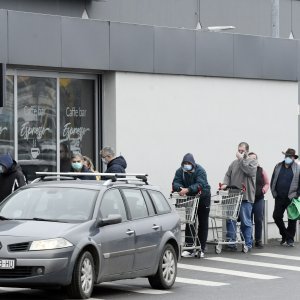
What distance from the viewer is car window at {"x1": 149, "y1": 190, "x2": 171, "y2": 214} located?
1506 cm

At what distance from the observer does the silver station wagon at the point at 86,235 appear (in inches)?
497

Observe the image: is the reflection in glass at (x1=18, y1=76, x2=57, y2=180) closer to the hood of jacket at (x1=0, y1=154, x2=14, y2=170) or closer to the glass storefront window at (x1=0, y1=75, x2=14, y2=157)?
the glass storefront window at (x1=0, y1=75, x2=14, y2=157)

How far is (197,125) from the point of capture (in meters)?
22.5

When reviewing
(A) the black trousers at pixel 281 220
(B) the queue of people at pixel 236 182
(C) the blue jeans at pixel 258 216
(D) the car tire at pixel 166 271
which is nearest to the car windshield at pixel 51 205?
(D) the car tire at pixel 166 271

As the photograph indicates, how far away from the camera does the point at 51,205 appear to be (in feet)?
45.3

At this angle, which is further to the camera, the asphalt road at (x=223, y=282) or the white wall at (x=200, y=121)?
the white wall at (x=200, y=121)

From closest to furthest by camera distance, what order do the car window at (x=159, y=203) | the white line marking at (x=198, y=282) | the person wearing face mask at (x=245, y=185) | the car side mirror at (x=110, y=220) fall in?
the car side mirror at (x=110, y=220) → the car window at (x=159, y=203) → the white line marking at (x=198, y=282) → the person wearing face mask at (x=245, y=185)

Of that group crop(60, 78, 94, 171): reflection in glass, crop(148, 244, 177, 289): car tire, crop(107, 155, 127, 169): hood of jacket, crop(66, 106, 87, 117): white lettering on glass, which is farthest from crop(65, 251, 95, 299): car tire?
crop(66, 106, 87, 117): white lettering on glass

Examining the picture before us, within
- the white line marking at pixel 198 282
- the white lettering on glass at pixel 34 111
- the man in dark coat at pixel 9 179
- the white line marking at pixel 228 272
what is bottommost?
the white line marking at pixel 228 272

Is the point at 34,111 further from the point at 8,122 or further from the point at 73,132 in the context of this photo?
the point at 73,132

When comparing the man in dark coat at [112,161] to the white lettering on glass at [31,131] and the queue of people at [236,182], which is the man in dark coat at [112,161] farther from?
the white lettering on glass at [31,131]

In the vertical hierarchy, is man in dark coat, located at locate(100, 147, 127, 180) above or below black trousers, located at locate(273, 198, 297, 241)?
above

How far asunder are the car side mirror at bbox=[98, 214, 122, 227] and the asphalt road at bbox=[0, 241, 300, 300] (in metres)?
0.99

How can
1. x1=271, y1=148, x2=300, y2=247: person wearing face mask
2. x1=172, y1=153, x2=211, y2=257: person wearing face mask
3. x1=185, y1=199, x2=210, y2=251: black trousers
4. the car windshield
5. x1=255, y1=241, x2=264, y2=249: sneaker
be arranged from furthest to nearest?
x1=271, y1=148, x2=300, y2=247: person wearing face mask
x1=255, y1=241, x2=264, y2=249: sneaker
x1=185, y1=199, x2=210, y2=251: black trousers
x1=172, y1=153, x2=211, y2=257: person wearing face mask
the car windshield
